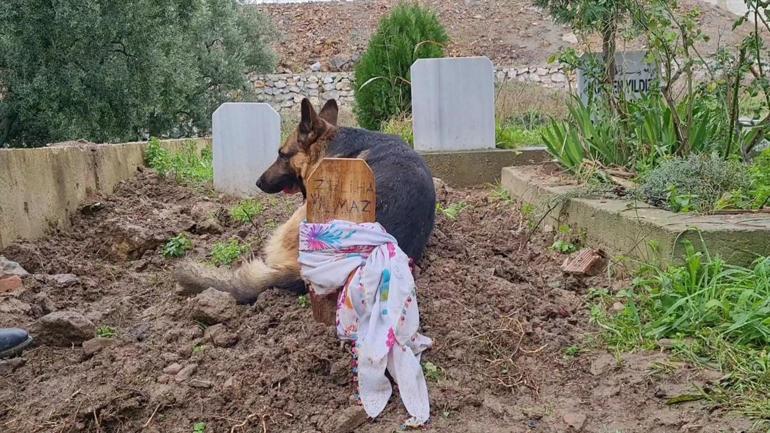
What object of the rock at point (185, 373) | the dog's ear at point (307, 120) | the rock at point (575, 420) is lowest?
the rock at point (575, 420)

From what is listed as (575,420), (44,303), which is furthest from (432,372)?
(44,303)

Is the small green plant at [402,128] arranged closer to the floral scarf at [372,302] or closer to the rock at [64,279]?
the rock at [64,279]

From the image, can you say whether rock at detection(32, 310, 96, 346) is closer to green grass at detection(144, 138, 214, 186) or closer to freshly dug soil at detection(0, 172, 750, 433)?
freshly dug soil at detection(0, 172, 750, 433)

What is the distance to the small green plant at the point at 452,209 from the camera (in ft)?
17.7

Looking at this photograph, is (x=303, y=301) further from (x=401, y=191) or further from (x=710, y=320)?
(x=710, y=320)

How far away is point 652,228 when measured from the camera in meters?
3.59

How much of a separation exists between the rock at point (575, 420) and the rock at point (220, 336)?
1520mm

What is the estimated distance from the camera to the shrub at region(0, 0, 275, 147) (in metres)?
12.7

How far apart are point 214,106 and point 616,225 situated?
16.4 m

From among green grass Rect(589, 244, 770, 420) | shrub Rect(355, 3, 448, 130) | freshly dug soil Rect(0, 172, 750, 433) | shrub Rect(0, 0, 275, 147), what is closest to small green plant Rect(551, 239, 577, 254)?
freshly dug soil Rect(0, 172, 750, 433)

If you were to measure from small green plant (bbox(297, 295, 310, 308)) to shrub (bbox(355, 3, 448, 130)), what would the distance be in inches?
268

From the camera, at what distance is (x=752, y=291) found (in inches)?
116

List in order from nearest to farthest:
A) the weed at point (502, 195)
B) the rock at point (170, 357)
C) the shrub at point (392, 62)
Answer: the rock at point (170, 357)
the weed at point (502, 195)
the shrub at point (392, 62)

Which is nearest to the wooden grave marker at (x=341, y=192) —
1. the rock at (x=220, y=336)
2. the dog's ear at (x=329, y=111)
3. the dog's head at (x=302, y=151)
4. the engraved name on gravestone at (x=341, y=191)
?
the engraved name on gravestone at (x=341, y=191)
